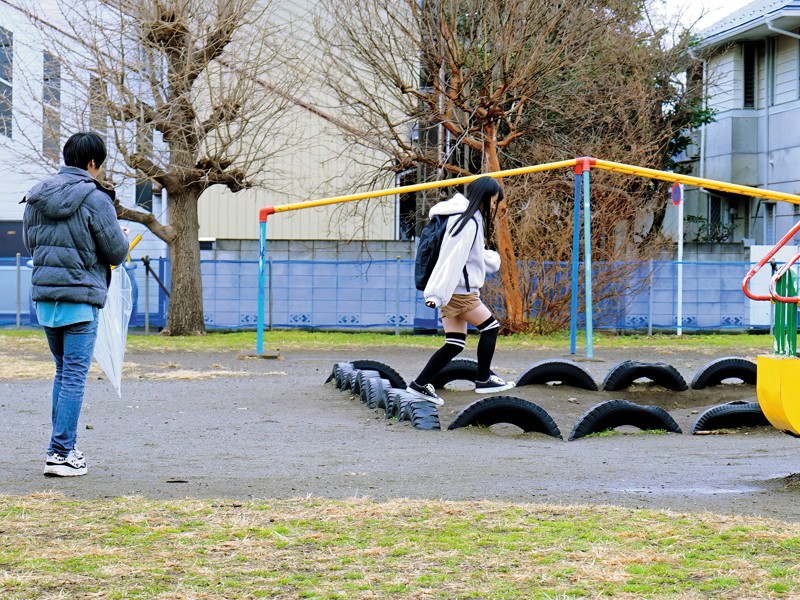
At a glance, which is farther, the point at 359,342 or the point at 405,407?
the point at 359,342

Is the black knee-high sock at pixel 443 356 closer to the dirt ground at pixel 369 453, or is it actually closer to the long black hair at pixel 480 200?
the dirt ground at pixel 369 453

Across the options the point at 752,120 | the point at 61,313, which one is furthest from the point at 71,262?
the point at 752,120

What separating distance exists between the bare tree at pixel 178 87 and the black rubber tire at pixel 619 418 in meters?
12.8

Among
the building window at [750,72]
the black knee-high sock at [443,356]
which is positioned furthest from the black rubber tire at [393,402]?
the building window at [750,72]

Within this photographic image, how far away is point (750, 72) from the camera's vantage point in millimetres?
31438

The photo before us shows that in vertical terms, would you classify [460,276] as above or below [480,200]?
below

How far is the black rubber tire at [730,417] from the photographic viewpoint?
842 cm

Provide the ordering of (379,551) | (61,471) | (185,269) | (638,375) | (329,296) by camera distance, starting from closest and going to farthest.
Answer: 1. (379,551)
2. (61,471)
3. (638,375)
4. (185,269)
5. (329,296)

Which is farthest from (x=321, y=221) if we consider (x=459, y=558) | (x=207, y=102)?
(x=459, y=558)

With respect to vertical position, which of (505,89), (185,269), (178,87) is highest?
(505,89)

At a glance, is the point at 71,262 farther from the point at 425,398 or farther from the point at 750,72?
the point at 750,72

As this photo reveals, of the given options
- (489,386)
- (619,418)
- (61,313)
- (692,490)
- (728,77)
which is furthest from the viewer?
(728,77)

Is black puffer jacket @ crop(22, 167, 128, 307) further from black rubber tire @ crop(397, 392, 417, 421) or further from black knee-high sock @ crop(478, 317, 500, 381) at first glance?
black knee-high sock @ crop(478, 317, 500, 381)

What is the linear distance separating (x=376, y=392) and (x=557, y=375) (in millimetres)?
2025
